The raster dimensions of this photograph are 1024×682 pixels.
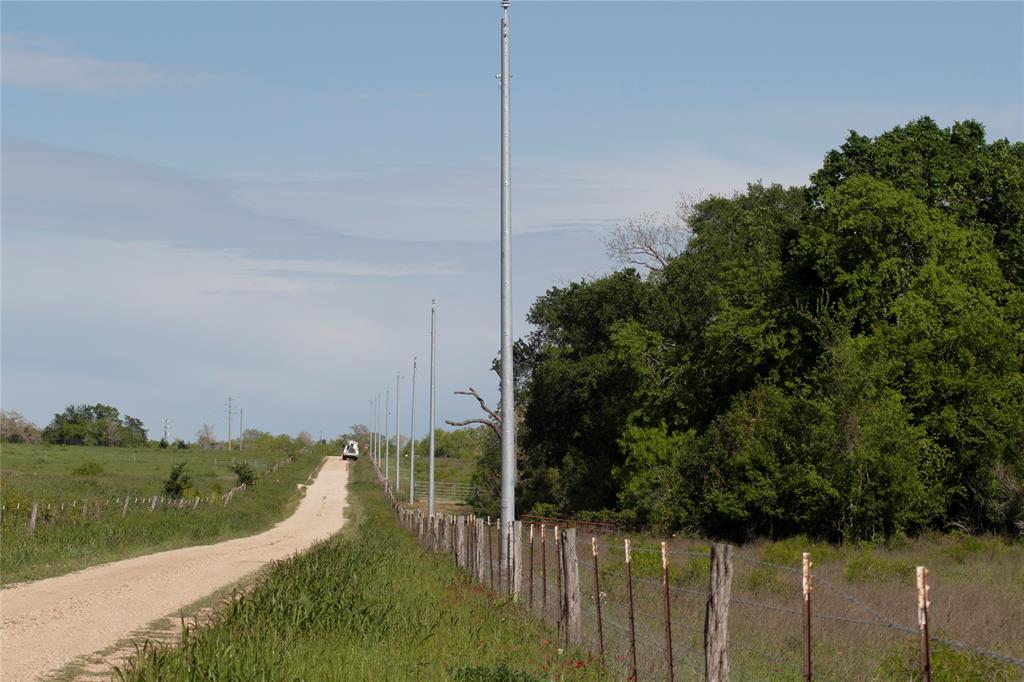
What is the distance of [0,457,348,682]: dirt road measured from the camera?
1496cm

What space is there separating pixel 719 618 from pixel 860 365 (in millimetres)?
31208

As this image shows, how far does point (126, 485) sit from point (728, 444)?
47162mm

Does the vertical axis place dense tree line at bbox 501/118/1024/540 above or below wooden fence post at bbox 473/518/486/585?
above

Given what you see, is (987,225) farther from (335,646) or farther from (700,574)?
(335,646)

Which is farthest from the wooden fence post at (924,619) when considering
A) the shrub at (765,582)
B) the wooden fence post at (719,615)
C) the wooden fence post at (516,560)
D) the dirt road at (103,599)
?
the shrub at (765,582)

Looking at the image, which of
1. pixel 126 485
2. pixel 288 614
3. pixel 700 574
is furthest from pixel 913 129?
pixel 126 485

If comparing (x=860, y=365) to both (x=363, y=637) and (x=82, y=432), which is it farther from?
(x=82, y=432)

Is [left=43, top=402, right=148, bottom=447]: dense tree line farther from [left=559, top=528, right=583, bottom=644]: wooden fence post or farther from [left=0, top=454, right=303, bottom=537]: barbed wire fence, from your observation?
[left=559, top=528, right=583, bottom=644]: wooden fence post

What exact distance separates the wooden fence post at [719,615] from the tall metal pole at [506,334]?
33.4 feet

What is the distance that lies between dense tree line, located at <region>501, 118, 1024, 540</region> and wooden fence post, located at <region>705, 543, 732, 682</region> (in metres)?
29.8

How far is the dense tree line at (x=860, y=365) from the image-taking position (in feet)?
128

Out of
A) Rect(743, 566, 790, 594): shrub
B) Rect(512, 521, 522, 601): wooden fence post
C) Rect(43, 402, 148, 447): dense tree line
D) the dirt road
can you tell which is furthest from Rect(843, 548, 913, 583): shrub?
Rect(43, 402, 148, 447): dense tree line

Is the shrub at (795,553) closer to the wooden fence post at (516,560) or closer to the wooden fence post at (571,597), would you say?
the wooden fence post at (516,560)

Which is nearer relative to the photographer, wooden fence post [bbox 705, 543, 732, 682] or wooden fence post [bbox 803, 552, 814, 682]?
wooden fence post [bbox 803, 552, 814, 682]
